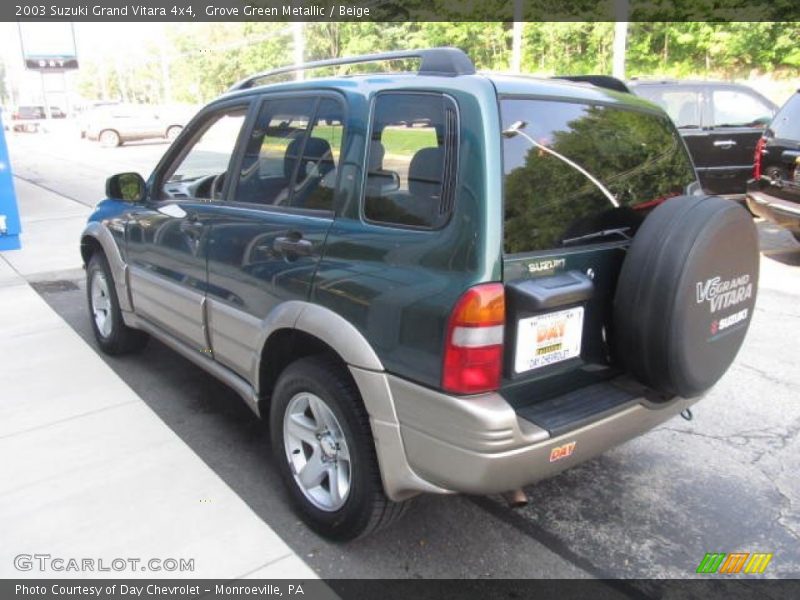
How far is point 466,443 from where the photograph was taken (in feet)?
7.22

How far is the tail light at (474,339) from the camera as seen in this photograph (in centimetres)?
218

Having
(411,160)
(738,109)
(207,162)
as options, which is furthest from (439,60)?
(738,109)

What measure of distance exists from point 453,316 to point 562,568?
3.94 ft

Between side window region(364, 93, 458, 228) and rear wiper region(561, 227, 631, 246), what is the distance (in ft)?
1.79

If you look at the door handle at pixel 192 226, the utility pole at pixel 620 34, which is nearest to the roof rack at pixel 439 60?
the door handle at pixel 192 226

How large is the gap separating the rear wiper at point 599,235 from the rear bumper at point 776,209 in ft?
17.2

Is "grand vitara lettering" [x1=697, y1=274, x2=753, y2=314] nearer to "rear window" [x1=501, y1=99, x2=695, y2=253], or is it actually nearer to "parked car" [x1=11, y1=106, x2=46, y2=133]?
"rear window" [x1=501, y1=99, x2=695, y2=253]

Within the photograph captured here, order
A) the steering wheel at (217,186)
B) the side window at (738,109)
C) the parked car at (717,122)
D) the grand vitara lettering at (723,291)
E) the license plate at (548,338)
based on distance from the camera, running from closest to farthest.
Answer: the license plate at (548,338) < the grand vitara lettering at (723,291) < the steering wheel at (217,186) < the parked car at (717,122) < the side window at (738,109)

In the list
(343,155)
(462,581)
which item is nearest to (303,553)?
(462,581)

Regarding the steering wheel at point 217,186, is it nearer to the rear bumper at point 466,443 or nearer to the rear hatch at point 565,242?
the rear bumper at point 466,443

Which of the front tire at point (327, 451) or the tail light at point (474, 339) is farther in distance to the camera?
the front tire at point (327, 451)

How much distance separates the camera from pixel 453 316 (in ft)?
7.20

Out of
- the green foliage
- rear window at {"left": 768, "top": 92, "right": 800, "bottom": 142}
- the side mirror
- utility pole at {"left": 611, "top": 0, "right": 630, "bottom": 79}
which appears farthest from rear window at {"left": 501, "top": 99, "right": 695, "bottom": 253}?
the green foliage

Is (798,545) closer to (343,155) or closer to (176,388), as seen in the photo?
(343,155)
